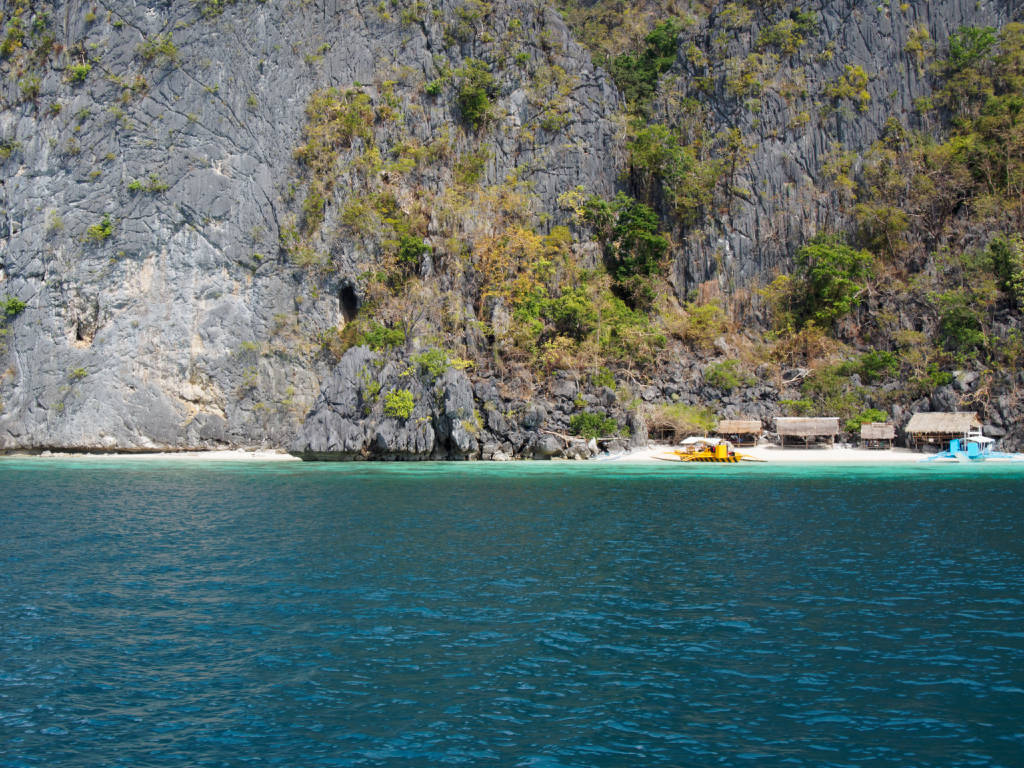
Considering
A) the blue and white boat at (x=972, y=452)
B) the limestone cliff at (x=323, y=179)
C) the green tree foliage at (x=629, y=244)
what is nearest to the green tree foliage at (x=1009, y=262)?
the blue and white boat at (x=972, y=452)

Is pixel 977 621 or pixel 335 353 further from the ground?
pixel 335 353

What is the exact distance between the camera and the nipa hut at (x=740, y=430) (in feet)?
159

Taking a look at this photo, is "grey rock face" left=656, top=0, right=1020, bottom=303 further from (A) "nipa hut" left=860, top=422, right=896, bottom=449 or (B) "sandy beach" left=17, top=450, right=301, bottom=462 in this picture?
(B) "sandy beach" left=17, top=450, right=301, bottom=462

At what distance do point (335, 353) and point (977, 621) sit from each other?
44.5m

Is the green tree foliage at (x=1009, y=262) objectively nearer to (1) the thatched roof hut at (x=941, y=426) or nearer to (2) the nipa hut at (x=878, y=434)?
(1) the thatched roof hut at (x=941, y=426)

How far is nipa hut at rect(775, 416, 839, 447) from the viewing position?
47256 mm

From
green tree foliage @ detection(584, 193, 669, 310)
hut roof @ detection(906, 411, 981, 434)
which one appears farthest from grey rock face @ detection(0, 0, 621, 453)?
hut roof @ detection(906, 411, 981, 434)

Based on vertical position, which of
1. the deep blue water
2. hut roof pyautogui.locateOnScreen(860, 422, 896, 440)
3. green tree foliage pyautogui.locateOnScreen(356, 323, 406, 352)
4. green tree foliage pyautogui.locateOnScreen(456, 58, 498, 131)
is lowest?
the deep blue water

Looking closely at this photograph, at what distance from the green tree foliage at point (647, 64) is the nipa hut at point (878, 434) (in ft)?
106

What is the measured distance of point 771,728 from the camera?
883 centimetres

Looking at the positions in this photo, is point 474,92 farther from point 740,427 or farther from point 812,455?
point 812,455

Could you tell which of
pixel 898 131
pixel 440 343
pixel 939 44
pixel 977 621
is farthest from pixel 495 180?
pixel 977 621

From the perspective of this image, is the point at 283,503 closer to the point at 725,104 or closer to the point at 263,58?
the point at 263,58

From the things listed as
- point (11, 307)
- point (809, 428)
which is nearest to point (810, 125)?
point (809, 428)
